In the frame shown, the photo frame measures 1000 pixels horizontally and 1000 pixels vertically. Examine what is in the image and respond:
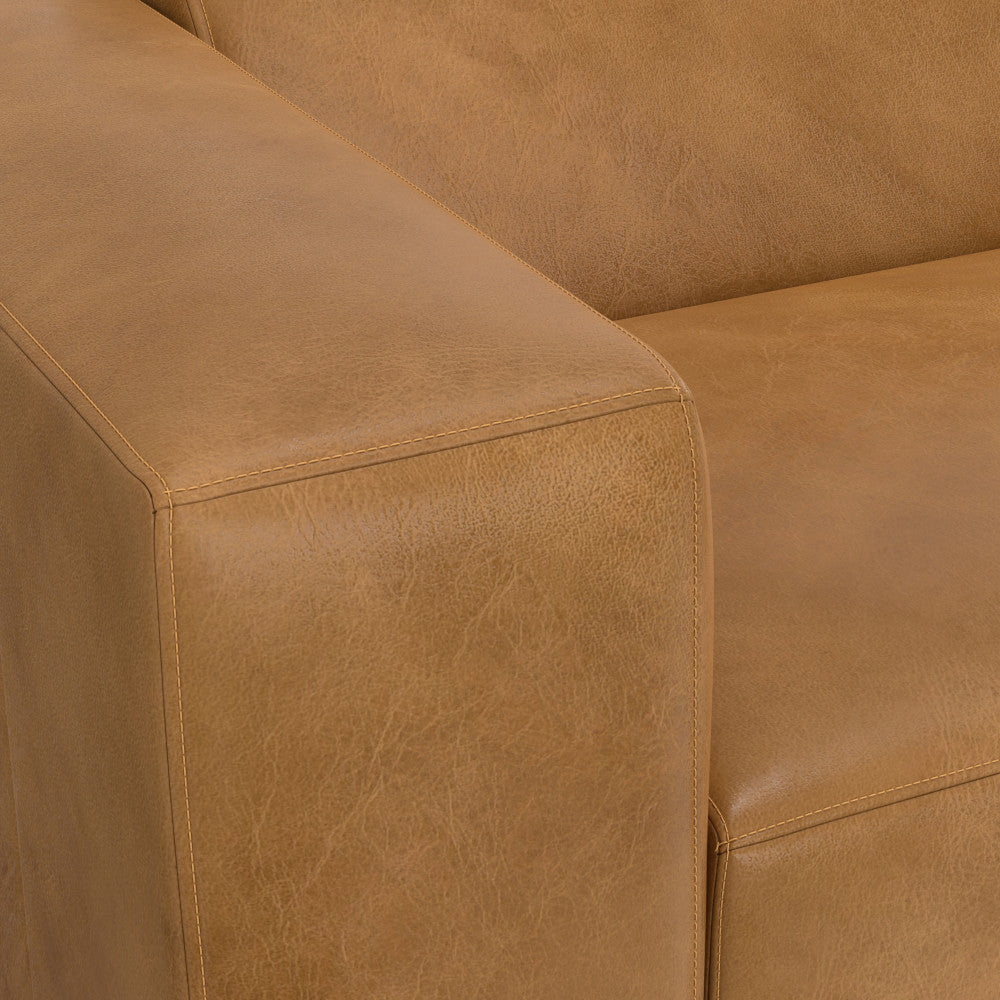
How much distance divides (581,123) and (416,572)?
70 cm

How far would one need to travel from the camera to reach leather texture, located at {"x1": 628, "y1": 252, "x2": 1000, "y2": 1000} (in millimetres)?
667

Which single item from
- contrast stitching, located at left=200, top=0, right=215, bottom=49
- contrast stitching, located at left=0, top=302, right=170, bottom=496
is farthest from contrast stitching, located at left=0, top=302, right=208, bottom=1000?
contrast stitching, located at left=200, top=0, right=215, bottom=49

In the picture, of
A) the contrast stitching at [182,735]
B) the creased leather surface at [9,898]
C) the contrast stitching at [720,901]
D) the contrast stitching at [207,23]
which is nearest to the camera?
the contrast stitching at [182,735]

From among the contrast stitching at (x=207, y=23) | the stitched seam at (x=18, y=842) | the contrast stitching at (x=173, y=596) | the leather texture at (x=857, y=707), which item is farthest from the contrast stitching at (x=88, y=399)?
the contrast stitching at (x=207, y=23)

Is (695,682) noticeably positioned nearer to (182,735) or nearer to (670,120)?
(182,735)

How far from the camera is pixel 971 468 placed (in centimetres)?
88

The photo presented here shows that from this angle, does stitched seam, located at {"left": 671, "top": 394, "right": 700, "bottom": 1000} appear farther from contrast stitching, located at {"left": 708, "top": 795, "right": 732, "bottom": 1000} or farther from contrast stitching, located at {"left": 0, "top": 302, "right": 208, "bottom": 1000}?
contrast stitching, located at {"left": 0, "top": 302, "right": 208, "bottom": 1000}

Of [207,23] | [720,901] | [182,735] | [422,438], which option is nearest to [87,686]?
[182,735]

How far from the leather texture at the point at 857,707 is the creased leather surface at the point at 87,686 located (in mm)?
275

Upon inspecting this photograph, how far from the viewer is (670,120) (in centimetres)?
115

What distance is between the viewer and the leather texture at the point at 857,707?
2.19 feet

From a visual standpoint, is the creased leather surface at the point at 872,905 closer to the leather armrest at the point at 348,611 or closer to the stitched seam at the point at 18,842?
the leather armrest at the point at 348,611

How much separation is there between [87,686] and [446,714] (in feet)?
0.49

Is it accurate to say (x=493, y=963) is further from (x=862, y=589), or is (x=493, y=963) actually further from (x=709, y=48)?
(x=709, y=48)
